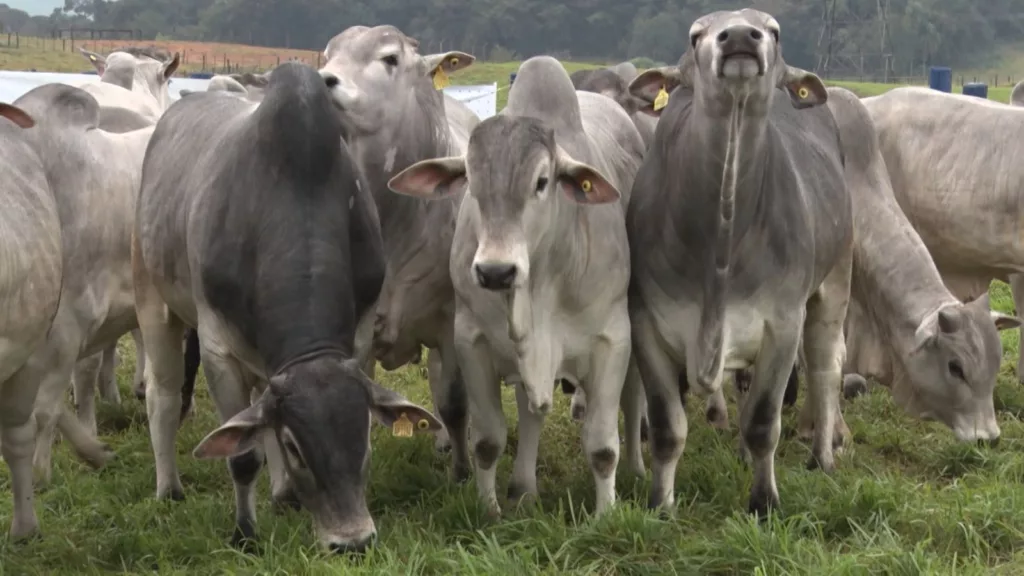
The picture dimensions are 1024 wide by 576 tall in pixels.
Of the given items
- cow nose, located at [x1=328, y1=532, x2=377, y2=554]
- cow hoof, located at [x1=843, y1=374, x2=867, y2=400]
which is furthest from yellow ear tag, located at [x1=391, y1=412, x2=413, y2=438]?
cow hoof, located at [x1=843, y1=374, x2=867, y2=400]

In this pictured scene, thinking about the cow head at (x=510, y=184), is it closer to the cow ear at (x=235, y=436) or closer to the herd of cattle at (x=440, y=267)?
the herd of cattle at (x=440, y=267)

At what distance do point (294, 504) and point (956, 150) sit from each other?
15.6 ft

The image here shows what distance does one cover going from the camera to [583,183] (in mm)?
4383

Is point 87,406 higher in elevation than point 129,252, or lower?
lower

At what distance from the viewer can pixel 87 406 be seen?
21.0 ft

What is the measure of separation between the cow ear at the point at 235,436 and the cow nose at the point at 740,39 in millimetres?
1927

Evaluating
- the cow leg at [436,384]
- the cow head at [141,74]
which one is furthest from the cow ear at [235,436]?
the cow head at [141,74]

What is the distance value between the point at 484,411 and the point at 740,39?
5.72ft

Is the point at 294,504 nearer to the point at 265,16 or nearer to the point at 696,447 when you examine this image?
the point at 696,447

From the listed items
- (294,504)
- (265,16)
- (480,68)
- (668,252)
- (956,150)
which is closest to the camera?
(668,252)

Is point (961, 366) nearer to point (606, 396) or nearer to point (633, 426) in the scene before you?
point (633, 426)

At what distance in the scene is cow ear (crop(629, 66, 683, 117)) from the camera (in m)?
4.86

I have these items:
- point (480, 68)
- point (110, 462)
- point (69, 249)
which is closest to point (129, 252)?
point (69, 249)

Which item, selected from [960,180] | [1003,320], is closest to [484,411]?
[1003,320]
